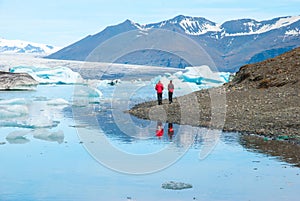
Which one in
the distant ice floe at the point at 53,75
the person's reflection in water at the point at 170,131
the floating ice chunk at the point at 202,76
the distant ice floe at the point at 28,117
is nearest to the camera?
the person's reflection in water at the point at 170,131

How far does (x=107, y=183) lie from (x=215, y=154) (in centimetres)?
474

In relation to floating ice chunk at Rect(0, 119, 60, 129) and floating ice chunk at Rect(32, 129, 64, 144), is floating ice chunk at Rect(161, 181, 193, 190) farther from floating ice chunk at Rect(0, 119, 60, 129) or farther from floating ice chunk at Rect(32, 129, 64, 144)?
floating ice chunk at Rect(0, 119, 60, 129)

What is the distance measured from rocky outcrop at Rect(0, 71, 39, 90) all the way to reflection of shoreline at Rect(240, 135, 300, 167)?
41984 millimetres

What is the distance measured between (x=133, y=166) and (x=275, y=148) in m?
5.00

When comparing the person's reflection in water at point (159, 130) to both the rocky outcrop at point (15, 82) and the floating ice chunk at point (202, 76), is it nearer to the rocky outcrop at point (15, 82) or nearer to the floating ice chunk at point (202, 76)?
→ the rocky outcrop at point (15, 82)

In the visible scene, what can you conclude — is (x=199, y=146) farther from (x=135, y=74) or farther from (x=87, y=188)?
(x=135, y=74)

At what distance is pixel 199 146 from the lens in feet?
56.8

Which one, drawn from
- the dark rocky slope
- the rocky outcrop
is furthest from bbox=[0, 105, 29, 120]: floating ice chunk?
the rocky outcrop

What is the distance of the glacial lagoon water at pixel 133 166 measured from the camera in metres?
11.1

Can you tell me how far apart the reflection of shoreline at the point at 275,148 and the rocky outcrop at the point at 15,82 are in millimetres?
41984

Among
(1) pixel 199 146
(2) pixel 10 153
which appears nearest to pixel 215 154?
(1) pixel 199 146

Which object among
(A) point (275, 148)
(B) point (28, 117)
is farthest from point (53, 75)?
(A) point (275, 148)

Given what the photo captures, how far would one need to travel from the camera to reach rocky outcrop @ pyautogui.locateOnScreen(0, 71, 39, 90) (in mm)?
56406

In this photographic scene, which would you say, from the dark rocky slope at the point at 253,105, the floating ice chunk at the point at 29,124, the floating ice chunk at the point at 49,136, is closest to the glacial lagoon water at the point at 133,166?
the floating ice chunk at the point at 49,136
